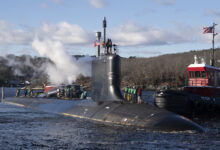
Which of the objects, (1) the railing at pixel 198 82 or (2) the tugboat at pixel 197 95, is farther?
(1) the railing at pixel 198 82

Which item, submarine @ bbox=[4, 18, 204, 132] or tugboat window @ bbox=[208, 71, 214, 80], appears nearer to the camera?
submarine @ bbox=[4, 18, 204, 132]

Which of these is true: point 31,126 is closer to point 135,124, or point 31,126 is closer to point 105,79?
point 105,79

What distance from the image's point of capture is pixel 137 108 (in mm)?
18359

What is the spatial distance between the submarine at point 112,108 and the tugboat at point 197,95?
902 centimetres

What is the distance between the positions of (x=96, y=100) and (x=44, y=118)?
4.29 m

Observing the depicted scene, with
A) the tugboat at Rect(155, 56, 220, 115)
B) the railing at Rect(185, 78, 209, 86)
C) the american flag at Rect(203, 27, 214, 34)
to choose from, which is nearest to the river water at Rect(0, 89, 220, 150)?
the tugboat at Rect(155, 56, 220, 115)

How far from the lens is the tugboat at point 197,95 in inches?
1182

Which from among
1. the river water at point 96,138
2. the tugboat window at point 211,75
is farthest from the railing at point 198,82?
the river water at point 96,138

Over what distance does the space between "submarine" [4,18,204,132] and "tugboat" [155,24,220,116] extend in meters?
9.02

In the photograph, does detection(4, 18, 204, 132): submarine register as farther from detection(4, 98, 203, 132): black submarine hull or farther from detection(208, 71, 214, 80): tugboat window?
detection(208, 71, 214, 80): tugboat window

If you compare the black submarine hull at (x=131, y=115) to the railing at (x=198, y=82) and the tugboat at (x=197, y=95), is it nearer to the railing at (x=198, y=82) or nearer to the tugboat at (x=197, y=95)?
the tugboat at (x=197, y=95)

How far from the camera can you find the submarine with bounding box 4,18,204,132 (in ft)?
54.9

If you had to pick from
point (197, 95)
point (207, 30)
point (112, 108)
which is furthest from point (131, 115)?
point (207, 30)

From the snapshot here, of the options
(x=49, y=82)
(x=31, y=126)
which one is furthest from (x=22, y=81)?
(x=31, y=126)
